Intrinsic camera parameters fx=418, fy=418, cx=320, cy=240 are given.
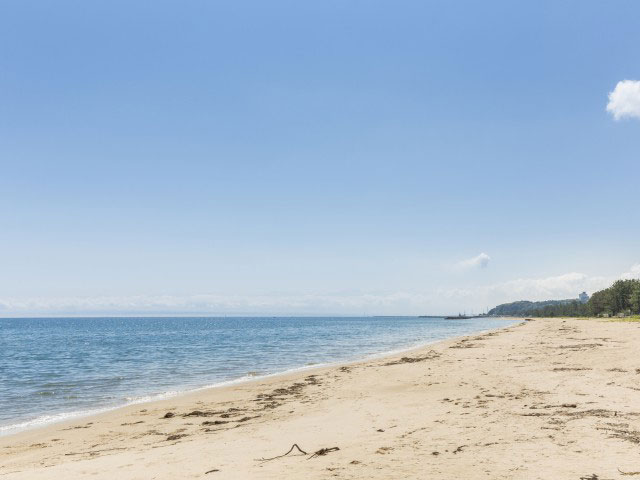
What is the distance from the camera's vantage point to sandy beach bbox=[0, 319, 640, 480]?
26.3 feet

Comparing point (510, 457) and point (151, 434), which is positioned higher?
point (510, 457)

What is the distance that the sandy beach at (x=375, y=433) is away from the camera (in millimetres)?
8023

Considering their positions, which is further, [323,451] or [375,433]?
[375,433]

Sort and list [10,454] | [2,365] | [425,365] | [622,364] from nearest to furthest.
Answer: [10,454] < [622,364] < [425,365] < [2,365]

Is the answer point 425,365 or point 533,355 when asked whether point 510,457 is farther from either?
point 533,355

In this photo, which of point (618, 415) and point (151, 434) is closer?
point (618, 415)

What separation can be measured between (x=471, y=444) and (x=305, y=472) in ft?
12.5

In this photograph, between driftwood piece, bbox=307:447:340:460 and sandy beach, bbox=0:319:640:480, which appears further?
driftwood piece, bbox=307:447:340:460

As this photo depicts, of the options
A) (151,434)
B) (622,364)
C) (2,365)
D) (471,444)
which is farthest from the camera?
(2,365)

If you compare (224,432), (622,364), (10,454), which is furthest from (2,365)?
(622,364)

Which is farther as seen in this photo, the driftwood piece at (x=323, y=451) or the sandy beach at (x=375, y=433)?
the driftwood piece at (x=323, y=451)

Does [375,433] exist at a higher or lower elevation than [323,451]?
lower

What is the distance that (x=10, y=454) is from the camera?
11883 mm

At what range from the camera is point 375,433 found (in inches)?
422
